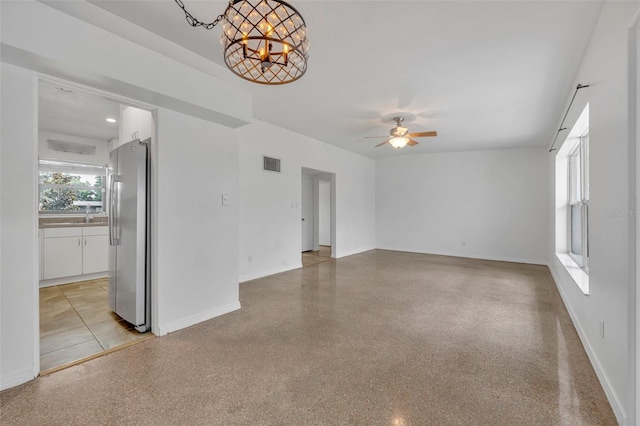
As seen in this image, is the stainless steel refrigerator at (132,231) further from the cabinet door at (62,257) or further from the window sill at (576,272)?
the window sill at (576,272)

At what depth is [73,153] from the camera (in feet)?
17.2

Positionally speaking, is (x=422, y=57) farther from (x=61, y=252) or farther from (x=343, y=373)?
(x=61, y=252)

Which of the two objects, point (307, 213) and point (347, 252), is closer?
point (347, 252)

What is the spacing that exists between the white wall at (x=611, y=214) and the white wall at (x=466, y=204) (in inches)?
183

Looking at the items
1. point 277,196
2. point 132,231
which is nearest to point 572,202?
point 277,196

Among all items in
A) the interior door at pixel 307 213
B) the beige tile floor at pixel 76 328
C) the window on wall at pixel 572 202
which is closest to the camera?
the beige tile floor at pixel 76 328

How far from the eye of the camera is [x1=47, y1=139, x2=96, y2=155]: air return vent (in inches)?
197

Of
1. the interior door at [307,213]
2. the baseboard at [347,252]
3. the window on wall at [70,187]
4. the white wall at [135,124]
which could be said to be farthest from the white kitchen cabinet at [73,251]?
the baseboard at [347,252]

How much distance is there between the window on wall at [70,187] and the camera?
5.05 metres

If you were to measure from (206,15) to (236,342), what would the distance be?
8.67 feet

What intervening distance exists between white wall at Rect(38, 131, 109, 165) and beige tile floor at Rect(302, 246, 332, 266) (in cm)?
449

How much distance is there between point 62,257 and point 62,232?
1.26 ft

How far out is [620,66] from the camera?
5.39ft

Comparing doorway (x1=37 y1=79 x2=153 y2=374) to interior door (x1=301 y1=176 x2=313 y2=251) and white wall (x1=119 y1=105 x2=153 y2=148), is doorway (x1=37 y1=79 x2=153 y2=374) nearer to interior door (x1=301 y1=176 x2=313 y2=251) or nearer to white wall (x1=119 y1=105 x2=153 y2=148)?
white wall (x1=119 y1=105 x2=153 y2=148)
